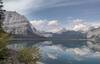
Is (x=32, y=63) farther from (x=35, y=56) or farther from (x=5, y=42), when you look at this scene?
(x=5, y=42)

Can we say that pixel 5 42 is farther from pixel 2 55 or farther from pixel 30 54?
pixel 30 54

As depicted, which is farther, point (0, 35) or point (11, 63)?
point (11, 63)

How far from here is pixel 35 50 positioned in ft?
179

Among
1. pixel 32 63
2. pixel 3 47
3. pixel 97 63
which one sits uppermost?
pixel 3 47

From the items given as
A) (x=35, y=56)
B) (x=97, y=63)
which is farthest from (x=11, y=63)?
(x=97, y=63)

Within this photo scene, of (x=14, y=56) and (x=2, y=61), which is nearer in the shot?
(x=2, y=61)

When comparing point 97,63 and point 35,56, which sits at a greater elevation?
point 35,56

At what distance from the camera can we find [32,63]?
5312cm

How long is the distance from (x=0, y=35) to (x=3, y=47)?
2351 mm

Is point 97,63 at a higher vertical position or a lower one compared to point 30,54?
lower

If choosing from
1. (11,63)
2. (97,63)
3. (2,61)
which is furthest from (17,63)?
(97,63)

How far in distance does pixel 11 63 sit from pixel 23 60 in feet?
8.79

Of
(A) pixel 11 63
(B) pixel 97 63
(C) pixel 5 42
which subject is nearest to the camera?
(C) pixel 5 42

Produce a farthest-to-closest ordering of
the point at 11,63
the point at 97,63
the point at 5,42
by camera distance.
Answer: the point at 97,63 < the point at 11,63 < the point at 5,42
